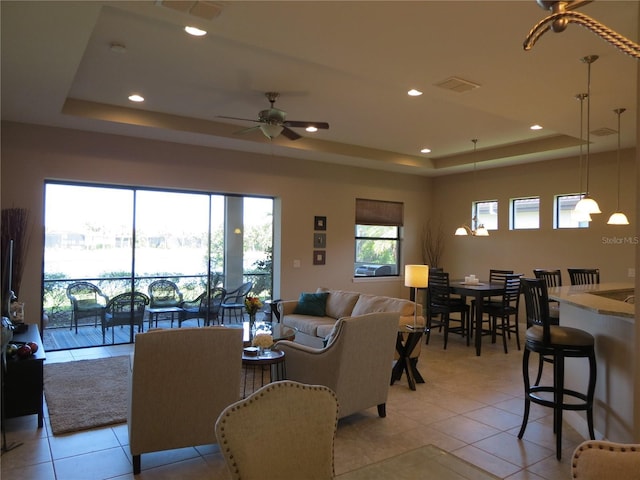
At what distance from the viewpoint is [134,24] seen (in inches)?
134

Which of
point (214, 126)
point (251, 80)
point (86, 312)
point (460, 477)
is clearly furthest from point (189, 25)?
point (86, 312)

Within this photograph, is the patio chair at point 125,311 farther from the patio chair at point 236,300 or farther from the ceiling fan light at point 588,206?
the ceiling fan light at point 588,206

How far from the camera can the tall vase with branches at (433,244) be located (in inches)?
373

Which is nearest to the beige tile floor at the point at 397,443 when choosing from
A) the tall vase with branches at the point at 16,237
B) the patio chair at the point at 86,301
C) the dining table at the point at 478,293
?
the dining table at the point at 478,293

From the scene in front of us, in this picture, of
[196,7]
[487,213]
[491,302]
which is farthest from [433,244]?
[196,7]

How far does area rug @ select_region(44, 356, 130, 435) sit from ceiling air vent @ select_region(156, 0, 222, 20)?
2.89 metres

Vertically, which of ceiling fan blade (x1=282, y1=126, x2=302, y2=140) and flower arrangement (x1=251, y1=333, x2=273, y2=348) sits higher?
ceiling fan blade (x1=282, y1=126, x2=302, y2=140)

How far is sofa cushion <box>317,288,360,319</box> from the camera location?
6047 millimetres

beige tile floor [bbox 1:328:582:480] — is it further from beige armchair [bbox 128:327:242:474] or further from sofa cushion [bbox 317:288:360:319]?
sofa cushion [bbox 317:288:360:319]

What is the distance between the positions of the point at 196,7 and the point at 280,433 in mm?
2452

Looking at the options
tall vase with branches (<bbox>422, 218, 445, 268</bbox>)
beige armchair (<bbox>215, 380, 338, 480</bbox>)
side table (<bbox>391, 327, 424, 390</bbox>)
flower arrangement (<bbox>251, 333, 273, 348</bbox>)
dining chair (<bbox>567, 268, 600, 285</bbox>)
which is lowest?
side table (<bbox>391, 327, 424, 390</bbox>)

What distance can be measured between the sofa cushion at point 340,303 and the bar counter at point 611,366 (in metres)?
2.83

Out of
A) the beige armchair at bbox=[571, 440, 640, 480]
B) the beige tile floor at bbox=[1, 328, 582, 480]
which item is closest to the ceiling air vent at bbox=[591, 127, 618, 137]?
the beige tile floor at bbox=[1, 328, 582, 480]

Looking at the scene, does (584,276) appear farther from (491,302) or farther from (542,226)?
(542,226)
